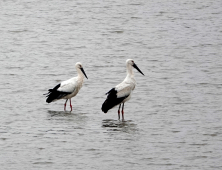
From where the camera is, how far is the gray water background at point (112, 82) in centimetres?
1134

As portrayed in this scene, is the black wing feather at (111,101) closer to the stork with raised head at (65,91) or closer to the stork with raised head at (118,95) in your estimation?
the stork with raised head at (118,95)

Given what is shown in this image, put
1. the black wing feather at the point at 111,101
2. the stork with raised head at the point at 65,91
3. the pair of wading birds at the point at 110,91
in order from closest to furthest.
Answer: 1. the black wing feather at the point at 111,101
2. the pair of wading birds at the point at 110,91
3. the stork with raised head at the point at 65,91

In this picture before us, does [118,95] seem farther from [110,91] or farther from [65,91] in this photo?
[65,91]

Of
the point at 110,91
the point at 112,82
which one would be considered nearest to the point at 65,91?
the point at 110,91

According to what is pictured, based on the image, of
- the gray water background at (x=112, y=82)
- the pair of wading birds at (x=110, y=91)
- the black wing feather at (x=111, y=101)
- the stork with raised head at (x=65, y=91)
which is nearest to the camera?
the gray water background at (x=112, y=82)

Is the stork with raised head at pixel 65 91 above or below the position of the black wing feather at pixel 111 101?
below

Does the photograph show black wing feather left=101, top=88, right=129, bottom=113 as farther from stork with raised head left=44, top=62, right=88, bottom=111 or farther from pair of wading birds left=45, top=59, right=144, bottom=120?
stork with raised head left=44, top=62, right=88, bottom=111

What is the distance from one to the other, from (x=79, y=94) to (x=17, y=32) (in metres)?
11.7

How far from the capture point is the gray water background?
11.3 m

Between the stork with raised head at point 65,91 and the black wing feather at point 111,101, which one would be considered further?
the stork with raised head at point 65,91

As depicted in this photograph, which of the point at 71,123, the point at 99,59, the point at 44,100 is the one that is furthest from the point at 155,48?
the point at 71,123

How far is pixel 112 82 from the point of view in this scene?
18547 millimetres

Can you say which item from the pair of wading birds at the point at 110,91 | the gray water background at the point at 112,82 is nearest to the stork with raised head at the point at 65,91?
the pair of wading birds at the point at 110,91

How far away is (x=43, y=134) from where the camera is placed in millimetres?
12578
